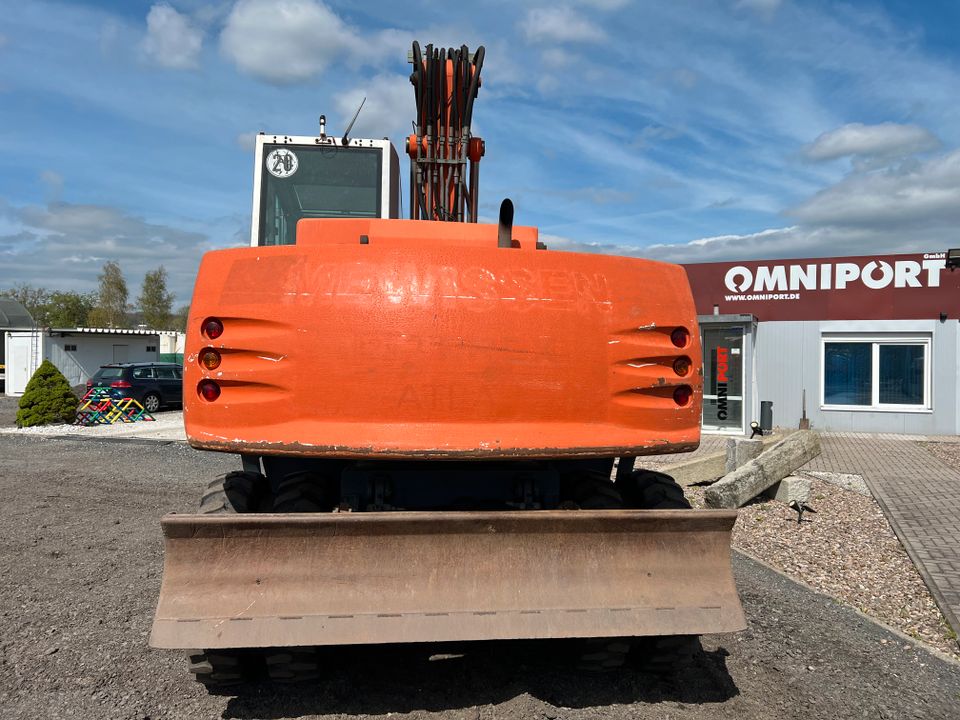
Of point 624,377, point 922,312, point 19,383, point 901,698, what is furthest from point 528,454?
point 19,383

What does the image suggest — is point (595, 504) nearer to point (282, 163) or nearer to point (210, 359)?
point (210, 359)

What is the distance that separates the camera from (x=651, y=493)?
3891 millimetres

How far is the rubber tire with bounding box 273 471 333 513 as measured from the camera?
359cm

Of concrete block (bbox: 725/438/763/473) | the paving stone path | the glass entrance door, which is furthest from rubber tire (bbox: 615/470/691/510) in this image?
the glass entrance door

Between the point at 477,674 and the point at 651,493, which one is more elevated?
the point at 651,493

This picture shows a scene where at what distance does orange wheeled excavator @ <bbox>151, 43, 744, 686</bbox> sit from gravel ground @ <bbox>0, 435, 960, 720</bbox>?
0.34 m

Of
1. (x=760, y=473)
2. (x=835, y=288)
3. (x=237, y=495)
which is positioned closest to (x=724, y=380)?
(x=835, y=288)

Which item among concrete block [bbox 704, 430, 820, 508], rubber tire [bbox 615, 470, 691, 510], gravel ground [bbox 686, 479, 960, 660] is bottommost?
gravel ground [bbox 686, 479, 960, 660]

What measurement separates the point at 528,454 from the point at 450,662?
149cm

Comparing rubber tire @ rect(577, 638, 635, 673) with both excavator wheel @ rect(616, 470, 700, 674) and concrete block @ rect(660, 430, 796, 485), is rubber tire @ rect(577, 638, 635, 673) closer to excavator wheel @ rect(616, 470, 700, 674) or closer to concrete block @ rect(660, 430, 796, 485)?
excavator wheel @ rect(616, 470, 700, 674)

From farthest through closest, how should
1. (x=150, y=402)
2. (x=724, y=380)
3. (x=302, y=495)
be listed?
1. (x=150, y=402)
2. (x=724, y=380)
3. (x=302, y=495)

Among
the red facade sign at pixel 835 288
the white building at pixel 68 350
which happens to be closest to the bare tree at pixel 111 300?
the white building at pixel 68 350

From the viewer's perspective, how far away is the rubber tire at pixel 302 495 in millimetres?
3586

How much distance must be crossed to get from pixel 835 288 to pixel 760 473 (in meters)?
10.9
